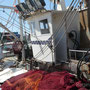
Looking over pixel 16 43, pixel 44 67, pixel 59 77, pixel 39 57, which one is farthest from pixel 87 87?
pixel 16 43

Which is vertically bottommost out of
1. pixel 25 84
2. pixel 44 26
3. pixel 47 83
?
pixel 25 84

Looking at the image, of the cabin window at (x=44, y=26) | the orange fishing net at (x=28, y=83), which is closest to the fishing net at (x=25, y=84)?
the orange fishing net at (x=28, y=83)

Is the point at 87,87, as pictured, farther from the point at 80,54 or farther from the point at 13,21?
the point at 13,21

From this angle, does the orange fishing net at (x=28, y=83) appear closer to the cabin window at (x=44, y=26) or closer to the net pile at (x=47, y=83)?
the net pile at (x=47, y=83)

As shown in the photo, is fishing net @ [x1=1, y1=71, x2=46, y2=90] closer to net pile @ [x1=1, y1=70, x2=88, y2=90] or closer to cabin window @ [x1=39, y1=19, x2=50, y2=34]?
net pile @ [x1=1, y1=70, x2=88, y2=90]

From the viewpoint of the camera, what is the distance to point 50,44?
6719 mm

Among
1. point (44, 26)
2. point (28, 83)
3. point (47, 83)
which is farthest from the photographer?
point (44, 26)

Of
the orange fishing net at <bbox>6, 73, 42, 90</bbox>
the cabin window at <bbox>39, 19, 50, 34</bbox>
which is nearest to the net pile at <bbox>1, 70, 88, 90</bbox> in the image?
the orange fishing net at <bbox>6, 73, 42, 90</bbox>

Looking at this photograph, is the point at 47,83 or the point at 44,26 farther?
the point at 44,26

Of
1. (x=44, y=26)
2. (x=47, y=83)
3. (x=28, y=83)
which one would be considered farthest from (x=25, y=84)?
(x=44, y=26)

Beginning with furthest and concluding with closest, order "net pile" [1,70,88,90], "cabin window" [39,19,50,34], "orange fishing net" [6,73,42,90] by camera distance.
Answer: "cabin window" [39,19,50,34], "orange fishing net" [6,73,42,90], "net pile" [1,70,88,90]

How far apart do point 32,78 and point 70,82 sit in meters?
1.80

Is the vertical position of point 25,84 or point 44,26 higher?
point 44,26

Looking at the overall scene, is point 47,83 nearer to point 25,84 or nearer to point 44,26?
point 25,84
